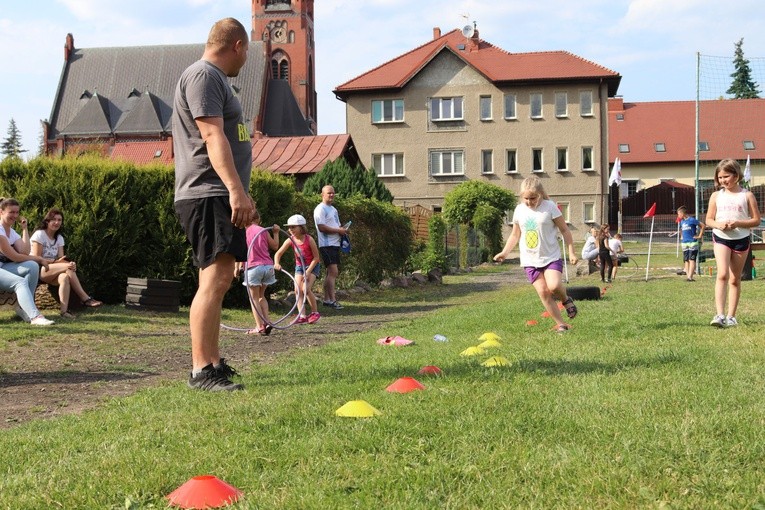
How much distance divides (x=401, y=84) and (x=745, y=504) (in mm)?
54587

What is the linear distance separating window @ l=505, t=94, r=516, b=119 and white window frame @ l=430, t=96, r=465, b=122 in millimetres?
2715

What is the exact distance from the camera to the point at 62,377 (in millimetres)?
7582

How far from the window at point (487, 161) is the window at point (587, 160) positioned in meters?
5.57

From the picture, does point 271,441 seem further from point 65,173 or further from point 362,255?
point 362,255

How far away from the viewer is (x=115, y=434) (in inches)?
187

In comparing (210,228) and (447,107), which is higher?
(447,107)

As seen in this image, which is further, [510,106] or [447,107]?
[447,107]

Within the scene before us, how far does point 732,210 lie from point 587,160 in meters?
48.0

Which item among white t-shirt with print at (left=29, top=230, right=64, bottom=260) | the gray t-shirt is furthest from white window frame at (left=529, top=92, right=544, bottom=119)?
the gray t-shirt

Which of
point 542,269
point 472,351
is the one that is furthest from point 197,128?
point 542,269

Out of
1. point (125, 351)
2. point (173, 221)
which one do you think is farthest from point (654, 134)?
→ point (125, 351)

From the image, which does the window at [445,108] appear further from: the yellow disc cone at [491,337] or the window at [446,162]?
the yellow disc cone at [491,337]

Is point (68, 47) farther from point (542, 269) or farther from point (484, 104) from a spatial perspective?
point (542, 269)

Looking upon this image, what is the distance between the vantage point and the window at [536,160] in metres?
57.0
